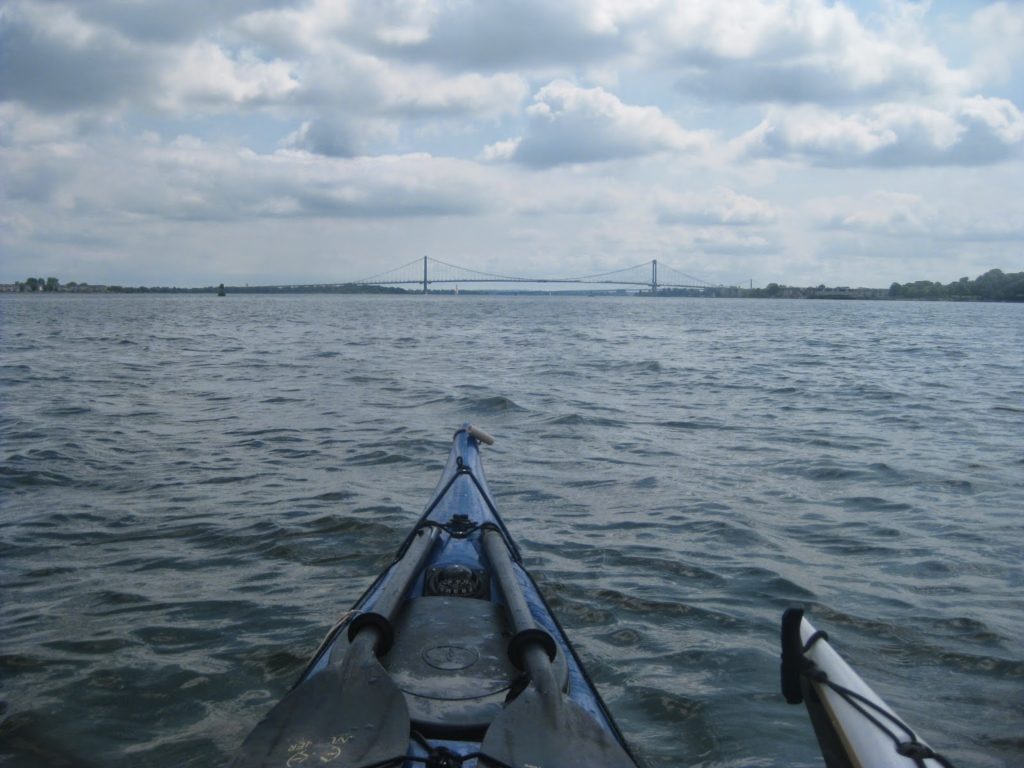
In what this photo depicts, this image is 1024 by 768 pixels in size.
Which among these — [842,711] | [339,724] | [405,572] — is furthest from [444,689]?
[842,711]

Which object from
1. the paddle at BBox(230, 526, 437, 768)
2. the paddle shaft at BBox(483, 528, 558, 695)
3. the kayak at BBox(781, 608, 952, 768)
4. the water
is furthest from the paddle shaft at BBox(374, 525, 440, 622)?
the kayak at BBox(781, 608, 952, 768)

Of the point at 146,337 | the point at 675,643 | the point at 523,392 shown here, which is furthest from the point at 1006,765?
the point at 146,337

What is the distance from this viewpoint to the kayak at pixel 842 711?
269 centimetres

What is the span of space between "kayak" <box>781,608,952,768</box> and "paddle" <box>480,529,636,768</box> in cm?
68

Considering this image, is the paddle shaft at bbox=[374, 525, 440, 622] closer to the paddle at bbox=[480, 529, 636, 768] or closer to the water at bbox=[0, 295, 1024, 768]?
the paddle at bbox=[480, 529, 636, 768]

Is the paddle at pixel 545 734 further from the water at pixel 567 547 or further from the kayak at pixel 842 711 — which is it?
the water at pixel 567 547

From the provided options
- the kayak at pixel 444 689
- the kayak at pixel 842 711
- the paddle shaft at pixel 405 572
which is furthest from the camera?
the paddle shaft at pixel 405 572

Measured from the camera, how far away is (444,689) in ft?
10.9

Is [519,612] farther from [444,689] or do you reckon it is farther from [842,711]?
[842,711]

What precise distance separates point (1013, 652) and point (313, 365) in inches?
765

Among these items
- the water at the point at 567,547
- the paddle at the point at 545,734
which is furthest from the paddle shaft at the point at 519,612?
the water at the point at 567,547

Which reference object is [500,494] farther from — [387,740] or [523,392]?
[523,392]

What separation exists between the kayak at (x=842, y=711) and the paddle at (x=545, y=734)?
0.68 m

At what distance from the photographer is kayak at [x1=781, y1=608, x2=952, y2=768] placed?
2.69 meters
